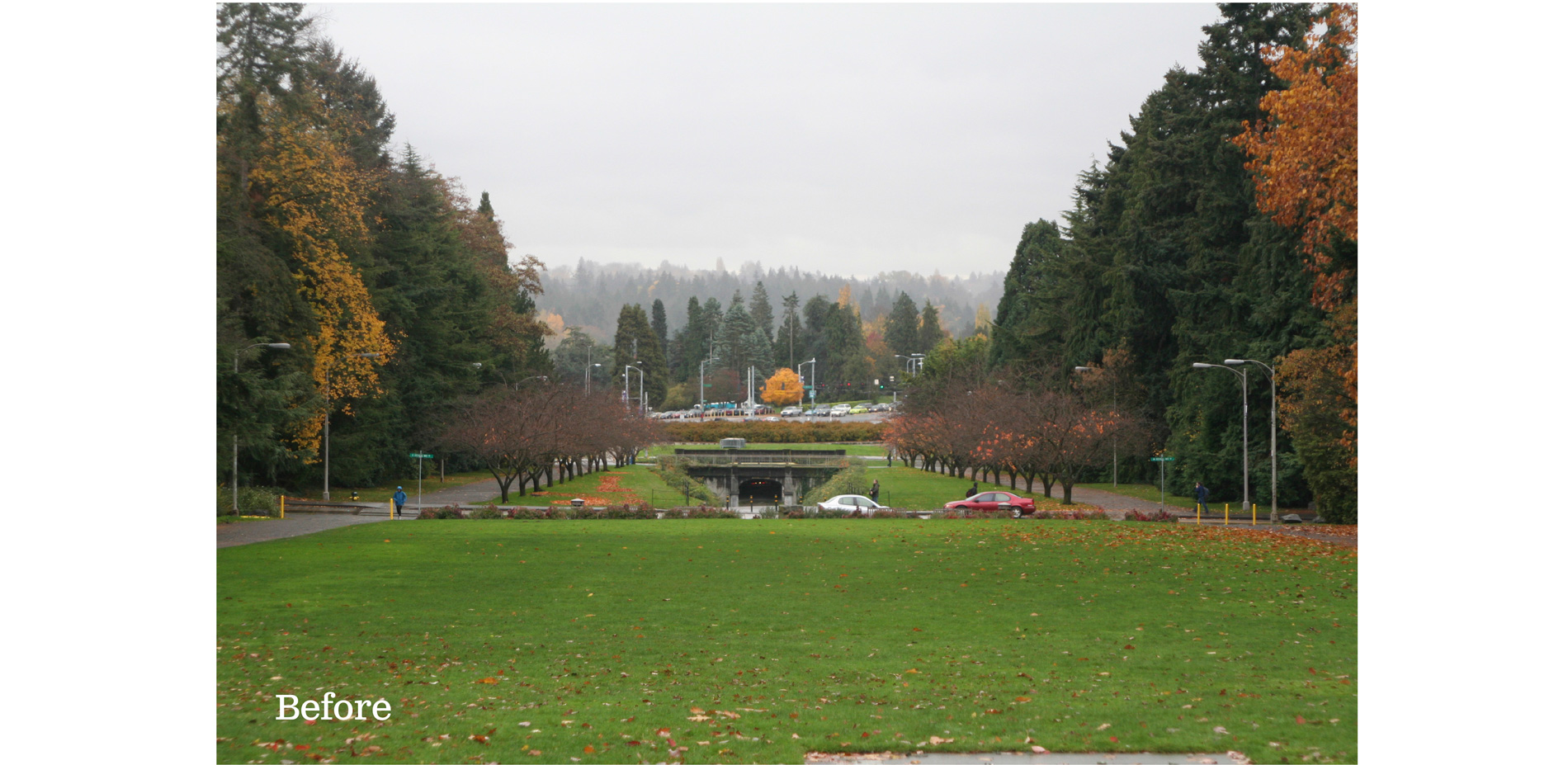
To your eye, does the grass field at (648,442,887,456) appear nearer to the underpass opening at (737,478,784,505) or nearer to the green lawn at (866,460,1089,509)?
the underpass opening at (737,478,784,505)

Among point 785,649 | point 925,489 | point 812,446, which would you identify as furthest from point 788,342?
point 785,649

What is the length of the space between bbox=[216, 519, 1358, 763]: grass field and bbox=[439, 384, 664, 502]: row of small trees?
20.4m

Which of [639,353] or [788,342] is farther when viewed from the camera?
[788,342]

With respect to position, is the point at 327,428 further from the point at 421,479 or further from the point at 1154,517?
the point at 1154,517

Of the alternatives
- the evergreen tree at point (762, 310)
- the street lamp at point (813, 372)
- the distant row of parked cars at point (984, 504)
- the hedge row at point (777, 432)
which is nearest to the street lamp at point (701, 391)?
the street lamp at point (813, 372)

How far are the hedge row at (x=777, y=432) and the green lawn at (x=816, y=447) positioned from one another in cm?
204

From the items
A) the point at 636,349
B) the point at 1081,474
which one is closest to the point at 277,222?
the point at 1081,474

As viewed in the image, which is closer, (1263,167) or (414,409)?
(1263,167)

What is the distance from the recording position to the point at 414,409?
5850cm

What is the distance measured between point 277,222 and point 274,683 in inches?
1187

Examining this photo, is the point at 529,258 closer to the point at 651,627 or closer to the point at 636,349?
the point at 636,349

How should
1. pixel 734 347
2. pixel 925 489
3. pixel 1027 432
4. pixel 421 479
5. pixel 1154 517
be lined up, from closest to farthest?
pixel 1154 517 < pixel 1027 432 < pixel 421 479 < pixel 925 489 < pixel 734 347

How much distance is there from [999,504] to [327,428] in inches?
1199

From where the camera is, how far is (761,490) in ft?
266
